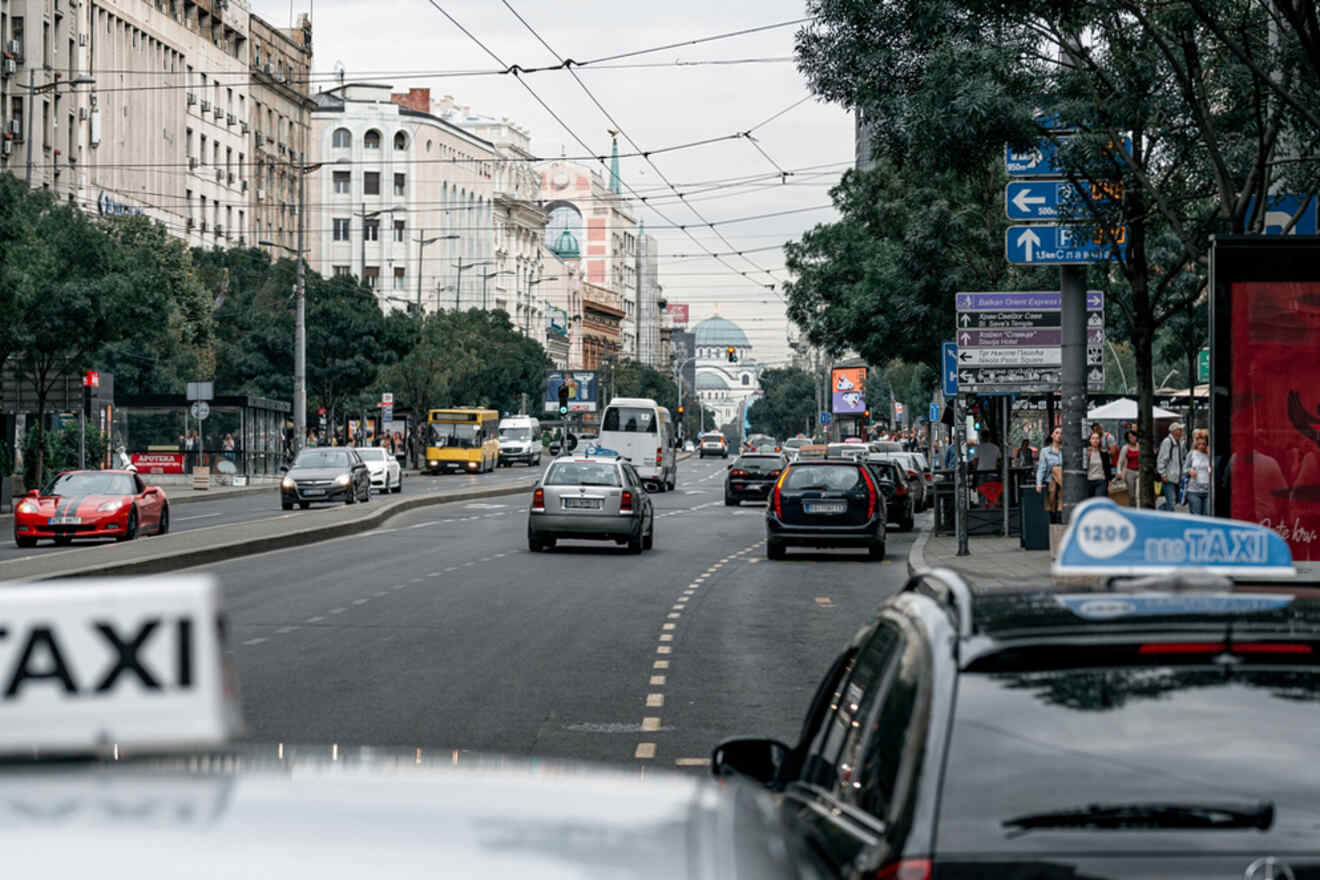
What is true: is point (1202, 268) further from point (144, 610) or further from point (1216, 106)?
point (144, 610)

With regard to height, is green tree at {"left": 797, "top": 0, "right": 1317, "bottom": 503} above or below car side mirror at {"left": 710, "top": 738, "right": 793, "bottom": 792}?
above

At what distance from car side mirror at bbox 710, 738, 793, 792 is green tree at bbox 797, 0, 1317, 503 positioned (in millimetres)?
14028

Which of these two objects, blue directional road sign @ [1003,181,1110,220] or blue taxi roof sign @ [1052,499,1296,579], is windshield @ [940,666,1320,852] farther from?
blue directional road sign @ [1003,181,1110,220]

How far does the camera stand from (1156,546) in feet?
14.3

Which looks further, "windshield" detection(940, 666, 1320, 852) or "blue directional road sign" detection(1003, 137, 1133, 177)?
"blue directional road sign" detection(1003, 137, 1133, 177)

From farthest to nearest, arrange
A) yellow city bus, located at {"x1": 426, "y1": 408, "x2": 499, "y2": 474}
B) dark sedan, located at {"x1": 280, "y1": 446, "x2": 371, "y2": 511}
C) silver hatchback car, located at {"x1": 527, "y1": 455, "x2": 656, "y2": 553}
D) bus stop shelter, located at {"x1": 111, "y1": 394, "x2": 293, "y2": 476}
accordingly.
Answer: yellow city bus, located at {"x1": 426, "y1": 408, "x2": 499, "y2": 474} → bus stop shelter, located at {"x1": 111, "y1": 394, "x2": 293, "y2": 476} → dark sedan, located at {"x1": 280, "y1": 446, "x2": 371, "y2": 511} → silver hatchback car, located at {"x1": 527, "y1": 455, "x2": 656, "y2": 553}

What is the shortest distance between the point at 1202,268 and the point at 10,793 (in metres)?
22.8

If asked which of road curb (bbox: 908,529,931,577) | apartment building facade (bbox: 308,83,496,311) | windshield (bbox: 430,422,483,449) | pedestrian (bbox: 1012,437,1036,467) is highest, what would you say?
apartment building facade (bbox: 308,83,496,311)

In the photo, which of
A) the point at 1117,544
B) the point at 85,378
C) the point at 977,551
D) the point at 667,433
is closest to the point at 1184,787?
the point at 1117,544

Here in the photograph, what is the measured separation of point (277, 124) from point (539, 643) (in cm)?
9852

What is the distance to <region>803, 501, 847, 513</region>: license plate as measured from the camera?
30.5 meters

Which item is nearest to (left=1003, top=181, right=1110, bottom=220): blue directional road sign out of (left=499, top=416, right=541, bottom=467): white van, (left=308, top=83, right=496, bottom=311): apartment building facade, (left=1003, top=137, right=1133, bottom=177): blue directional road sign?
(left=1003, top=137, right=1133, bottom=177): blue directional road sign

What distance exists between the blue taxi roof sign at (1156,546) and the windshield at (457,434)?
3342 inches

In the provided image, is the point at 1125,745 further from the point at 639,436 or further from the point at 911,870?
the point at 639,436
